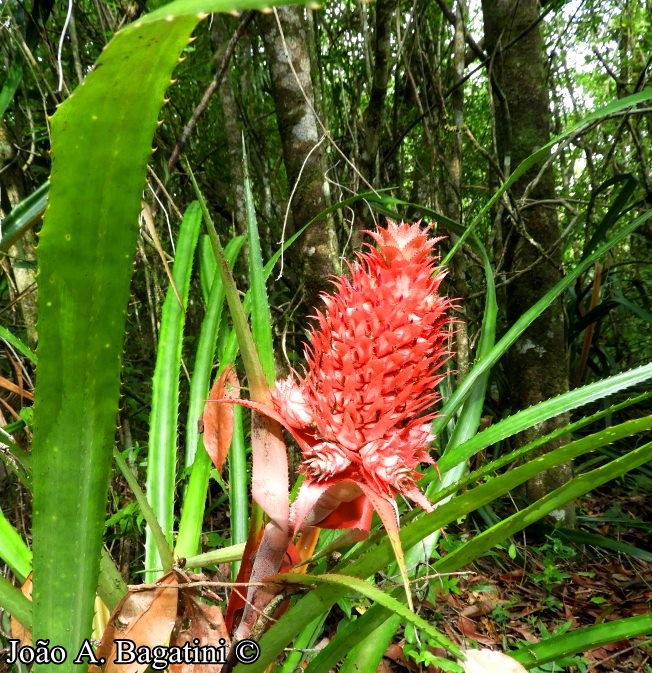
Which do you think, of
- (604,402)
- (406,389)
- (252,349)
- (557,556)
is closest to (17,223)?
(252,349)

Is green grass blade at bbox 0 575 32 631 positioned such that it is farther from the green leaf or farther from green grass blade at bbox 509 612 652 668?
green grass blade at bbox 509 612 652 668

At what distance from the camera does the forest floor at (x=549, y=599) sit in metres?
1.63

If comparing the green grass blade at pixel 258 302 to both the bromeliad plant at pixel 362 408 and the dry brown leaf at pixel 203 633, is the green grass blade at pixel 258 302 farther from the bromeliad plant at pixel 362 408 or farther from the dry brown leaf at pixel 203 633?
the dry brown leaf at pixel 203 633

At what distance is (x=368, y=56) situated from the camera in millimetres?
2178

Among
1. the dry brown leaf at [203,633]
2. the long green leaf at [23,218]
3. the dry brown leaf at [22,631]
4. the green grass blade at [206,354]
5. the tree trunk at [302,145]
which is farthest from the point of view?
the tree trunk at [302,145]

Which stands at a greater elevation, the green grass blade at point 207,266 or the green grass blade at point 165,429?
the green grass blade at point 207,266

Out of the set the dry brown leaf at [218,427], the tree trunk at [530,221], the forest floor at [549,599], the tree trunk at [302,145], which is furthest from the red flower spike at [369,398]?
the tree trunk at [530,221]

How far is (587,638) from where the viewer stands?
72 centimetres

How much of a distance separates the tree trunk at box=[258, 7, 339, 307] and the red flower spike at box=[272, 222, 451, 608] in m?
0.83

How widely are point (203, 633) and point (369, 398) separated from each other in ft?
1.12

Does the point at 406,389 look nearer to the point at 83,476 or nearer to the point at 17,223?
the point at 83,476

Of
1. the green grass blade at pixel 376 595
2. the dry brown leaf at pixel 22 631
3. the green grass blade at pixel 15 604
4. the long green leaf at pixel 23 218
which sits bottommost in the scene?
the dry brown leaf at pixel 22 631

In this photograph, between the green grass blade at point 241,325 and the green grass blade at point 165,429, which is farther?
the green grass blade at point 165,429

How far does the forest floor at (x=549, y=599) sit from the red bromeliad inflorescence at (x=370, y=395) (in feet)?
3.84
